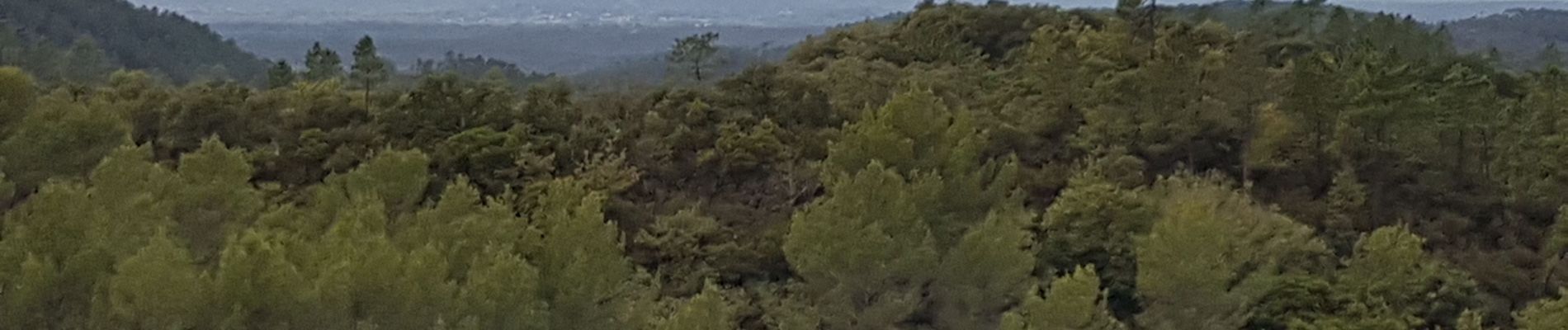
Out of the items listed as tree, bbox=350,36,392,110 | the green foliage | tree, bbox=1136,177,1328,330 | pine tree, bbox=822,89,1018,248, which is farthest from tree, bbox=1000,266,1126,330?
tree, bbox=350,36,392,110

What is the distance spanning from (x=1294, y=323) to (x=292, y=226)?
1257 centimetres

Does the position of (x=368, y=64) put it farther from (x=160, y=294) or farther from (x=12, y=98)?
(x=160, y=294)

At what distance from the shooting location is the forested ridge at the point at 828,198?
44.0 feet

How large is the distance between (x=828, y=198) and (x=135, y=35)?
97.3 metres

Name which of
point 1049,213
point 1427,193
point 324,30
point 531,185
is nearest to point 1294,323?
point 1049,213

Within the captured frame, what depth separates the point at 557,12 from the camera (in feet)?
405

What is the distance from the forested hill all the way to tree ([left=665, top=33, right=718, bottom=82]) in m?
48.6

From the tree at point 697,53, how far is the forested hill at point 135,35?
48.6 m

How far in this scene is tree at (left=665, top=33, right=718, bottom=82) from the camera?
35.6 m

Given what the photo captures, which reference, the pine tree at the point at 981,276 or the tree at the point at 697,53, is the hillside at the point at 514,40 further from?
the pine tree at the point at 981,276

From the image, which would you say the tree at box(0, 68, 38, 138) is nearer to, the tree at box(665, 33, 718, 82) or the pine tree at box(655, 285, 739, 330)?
the pine tree at box(655, 285, 739, 330)

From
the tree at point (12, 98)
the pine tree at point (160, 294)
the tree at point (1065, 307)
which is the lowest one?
the tree at point (1065, 307)

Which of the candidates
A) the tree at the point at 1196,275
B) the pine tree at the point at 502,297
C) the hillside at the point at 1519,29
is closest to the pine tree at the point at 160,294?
the pine tree at the point at 502,297

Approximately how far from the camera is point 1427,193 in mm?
24906
